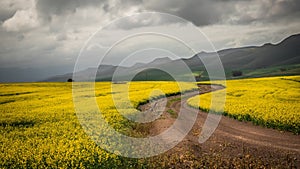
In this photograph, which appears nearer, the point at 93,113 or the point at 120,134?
the point at 120,134

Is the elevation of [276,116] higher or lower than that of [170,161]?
higher

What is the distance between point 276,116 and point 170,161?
42.7ft

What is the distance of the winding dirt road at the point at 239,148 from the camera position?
1333 centimetres

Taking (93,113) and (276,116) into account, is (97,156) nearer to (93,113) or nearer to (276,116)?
(93,113)

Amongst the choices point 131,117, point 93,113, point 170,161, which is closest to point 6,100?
point 93,113

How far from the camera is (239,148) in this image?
51.2 ft

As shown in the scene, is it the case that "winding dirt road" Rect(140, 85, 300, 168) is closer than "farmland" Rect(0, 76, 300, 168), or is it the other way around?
"farmland" Rect(0, 76, 300, 168)

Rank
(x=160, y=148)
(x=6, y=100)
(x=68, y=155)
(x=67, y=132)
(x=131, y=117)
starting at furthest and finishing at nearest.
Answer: (x=6, y=100) → (x=131, y=117) → (x=67, y=132) → (x=160, y=148) → (x=68, y=155)

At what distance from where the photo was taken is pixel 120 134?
17.3m

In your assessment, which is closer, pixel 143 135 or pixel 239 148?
pixel 239 148

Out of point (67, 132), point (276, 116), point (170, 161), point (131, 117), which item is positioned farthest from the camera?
point (131, 117)

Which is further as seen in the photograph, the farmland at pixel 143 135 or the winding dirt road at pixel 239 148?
the winding dirt road at pixel 239 148

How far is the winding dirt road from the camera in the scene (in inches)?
525

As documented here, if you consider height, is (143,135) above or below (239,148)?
above
